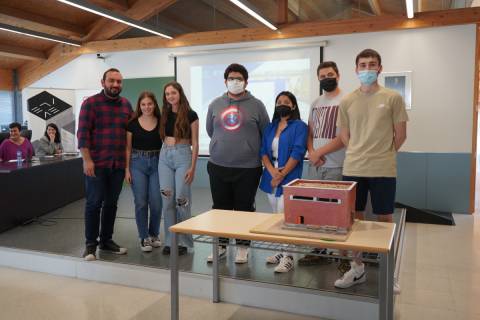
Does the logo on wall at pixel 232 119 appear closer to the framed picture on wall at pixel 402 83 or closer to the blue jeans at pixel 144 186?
the blue jeans at pixel 144 186

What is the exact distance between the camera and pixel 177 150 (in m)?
3.12

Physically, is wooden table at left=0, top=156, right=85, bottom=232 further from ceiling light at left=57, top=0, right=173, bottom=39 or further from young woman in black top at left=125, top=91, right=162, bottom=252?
ceiling light at left=57, top=0, right=173, bottom=39

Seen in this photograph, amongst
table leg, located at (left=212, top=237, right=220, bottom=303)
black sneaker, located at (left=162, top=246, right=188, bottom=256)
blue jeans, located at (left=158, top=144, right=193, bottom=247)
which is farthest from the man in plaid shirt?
table leg, located at (left=212, top=237, right=220, bottom=303)

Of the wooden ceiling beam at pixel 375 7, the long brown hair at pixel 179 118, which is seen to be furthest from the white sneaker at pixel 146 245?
the wooden ceiling beam at pixel 375 7

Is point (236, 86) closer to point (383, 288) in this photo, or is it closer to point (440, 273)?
point (383, 288)

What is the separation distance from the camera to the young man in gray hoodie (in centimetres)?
293

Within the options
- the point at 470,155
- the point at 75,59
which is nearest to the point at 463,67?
the point at 470,155

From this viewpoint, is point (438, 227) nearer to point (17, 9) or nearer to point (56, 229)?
point (56, 229)

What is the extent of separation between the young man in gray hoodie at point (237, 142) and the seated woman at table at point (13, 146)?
129 inches

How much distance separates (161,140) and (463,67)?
4041mm

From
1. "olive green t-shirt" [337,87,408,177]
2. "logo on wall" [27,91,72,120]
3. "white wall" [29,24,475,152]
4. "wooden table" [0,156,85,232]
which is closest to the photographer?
"olive green t-shirt" [337,87,408,177]

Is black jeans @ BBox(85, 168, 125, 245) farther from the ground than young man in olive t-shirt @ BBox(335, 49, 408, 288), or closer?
closer

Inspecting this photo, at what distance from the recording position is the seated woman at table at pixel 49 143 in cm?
581

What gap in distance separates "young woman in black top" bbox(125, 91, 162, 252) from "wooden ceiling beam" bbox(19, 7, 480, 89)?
11.2 feet
